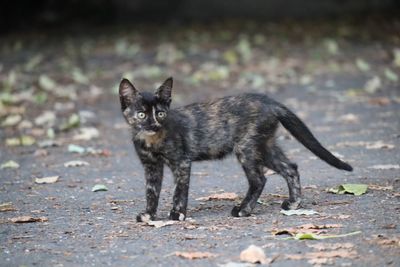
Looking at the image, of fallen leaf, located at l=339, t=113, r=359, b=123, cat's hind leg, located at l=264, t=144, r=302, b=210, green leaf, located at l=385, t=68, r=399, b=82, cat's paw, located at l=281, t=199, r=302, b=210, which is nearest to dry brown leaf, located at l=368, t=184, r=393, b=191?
cat's hind leg, located at l=264, t=144, r=302, b=210

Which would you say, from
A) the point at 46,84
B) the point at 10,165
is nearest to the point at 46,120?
the point at 10,165

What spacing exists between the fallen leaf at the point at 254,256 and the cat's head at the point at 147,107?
161 cm

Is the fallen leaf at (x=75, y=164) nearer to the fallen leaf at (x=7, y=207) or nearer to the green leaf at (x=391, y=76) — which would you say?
the fallen leaf at (x=7, y=207)

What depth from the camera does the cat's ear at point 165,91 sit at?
21.5ft

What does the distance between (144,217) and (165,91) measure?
3.26 ft

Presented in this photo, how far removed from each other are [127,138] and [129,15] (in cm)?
1567

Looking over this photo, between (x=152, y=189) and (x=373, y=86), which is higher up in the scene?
(x=373, y=86)

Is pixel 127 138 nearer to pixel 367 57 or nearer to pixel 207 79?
pixel 207 79

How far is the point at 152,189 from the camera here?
6.72 m

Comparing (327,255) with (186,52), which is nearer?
(327,255)

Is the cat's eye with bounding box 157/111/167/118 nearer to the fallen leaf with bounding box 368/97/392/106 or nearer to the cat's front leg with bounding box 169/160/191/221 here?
the cat's front leg with bounding box 169/160/191/221

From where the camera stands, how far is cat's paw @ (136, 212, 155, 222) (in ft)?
21.4

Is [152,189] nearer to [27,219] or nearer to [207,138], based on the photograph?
[207,138]

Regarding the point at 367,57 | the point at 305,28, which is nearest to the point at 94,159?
the point at 367,57
